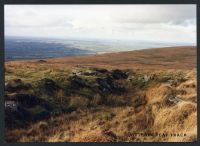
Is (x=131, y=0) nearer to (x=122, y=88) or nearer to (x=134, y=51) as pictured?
(x=134, y=51)

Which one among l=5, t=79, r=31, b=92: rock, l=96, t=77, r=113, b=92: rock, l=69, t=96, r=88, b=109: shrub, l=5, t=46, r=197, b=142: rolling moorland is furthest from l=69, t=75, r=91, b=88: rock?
l=5, t=79, r=31, b=92: rock

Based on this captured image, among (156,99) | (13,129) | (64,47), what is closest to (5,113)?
(13,129)

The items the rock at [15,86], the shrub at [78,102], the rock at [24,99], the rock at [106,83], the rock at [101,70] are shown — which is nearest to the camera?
the rock at [24,99]

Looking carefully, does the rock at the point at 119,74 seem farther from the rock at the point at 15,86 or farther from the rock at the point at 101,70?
the rock at the point at 15,86

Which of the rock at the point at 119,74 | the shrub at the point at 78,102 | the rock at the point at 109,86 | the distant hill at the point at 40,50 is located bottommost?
the shrub at the point at 78,102

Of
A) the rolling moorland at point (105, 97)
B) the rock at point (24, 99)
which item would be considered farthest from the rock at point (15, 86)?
the rock at point (24, 99)

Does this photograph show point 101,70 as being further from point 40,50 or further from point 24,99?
point 24,99

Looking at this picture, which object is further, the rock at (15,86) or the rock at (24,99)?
the rock at (15,86)

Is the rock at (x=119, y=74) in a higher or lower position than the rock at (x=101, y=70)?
lower
